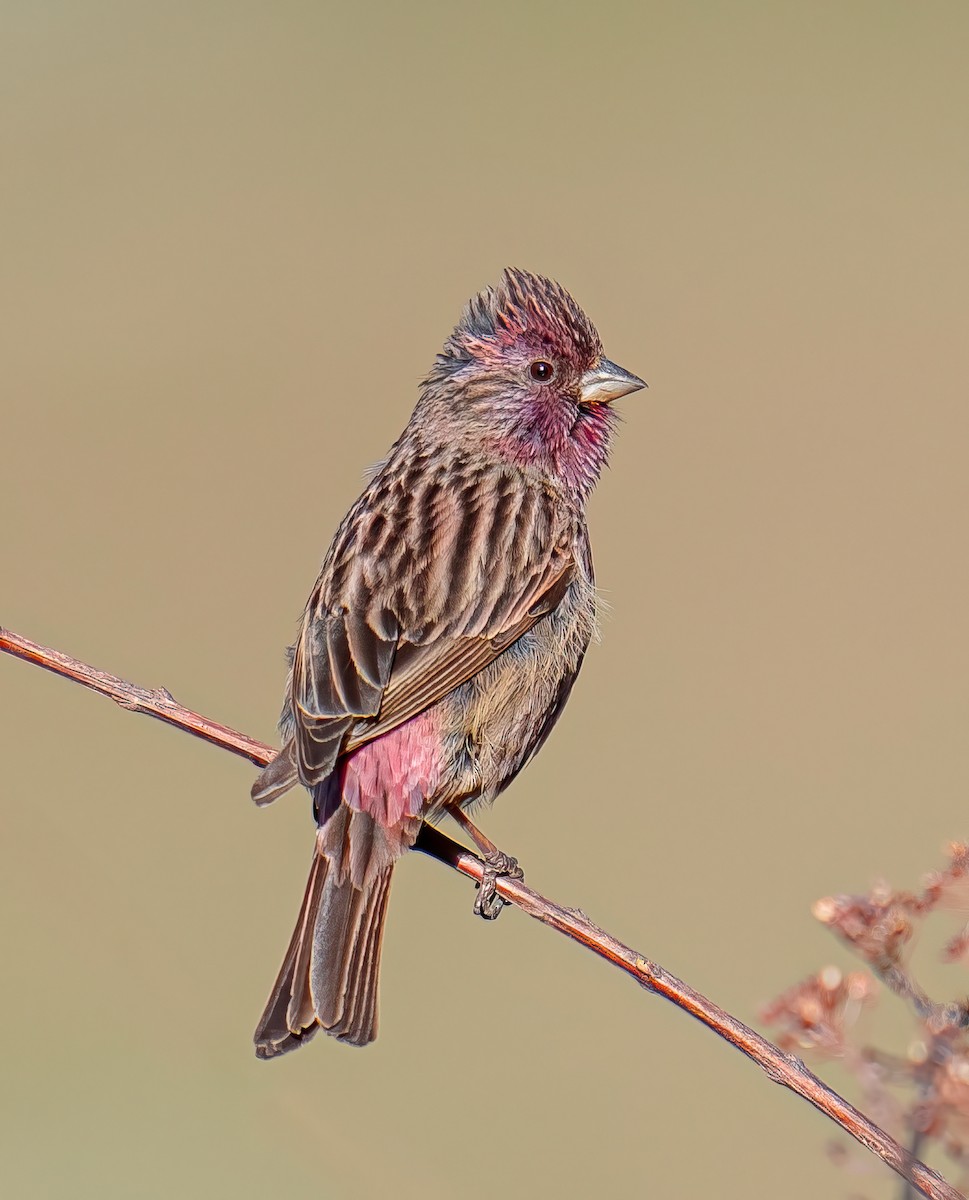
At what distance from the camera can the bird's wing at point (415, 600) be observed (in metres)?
3.69

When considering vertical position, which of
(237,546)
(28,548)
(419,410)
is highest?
(419,410)

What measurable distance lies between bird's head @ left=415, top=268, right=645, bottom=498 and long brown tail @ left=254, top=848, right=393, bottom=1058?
1304 mm

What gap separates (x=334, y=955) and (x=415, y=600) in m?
0.83

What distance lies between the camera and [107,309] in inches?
600

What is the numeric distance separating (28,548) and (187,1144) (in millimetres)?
6012

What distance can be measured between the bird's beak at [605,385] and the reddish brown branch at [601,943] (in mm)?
1333

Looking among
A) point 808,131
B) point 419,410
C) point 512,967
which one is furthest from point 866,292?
point 419,410

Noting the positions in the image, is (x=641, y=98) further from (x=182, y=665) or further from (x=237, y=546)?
(x=182, y=665)

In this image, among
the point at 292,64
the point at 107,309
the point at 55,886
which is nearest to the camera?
the point at 55,886

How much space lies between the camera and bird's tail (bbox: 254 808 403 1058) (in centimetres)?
357

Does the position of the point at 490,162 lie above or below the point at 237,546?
above

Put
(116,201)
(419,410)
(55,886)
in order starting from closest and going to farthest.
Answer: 1. (419,410)
2. (55,886)
3. (116,201)

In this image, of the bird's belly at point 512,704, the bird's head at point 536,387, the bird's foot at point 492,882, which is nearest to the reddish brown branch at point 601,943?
the bird's foot at point 492,882

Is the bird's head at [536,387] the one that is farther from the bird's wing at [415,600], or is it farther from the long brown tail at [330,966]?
the long brown tail at [330,966]
